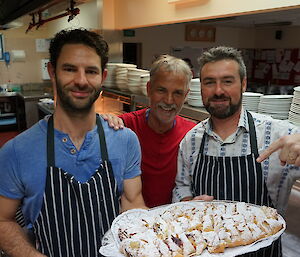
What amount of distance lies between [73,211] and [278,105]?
1448mm

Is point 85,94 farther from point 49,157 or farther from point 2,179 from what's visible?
point 2,179

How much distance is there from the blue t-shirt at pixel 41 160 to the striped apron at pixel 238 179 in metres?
0.42

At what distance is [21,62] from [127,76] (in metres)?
5.43

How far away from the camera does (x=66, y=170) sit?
4.51 ft

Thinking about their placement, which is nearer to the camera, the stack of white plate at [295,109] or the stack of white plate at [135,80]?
the stack of white plate at [295,109]

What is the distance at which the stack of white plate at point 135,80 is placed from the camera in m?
2.97

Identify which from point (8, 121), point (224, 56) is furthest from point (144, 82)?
point (8, 121)

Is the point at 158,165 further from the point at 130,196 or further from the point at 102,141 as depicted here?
the point at 102,141

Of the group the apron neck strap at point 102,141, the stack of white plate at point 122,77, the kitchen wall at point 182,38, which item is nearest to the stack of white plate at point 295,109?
the apron neck strap at point 102,141

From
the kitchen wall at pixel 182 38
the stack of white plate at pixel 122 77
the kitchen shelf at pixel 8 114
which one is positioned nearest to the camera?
the stack of white plate at pixel 122 77

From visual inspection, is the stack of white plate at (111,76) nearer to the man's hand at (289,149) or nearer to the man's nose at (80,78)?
the man's nose at (80,78)

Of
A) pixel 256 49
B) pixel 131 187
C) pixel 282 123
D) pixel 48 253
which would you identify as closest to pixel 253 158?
pixel 282 123

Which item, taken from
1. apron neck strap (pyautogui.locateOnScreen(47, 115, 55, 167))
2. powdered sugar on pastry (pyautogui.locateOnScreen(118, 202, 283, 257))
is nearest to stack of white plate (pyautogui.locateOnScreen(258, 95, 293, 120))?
powdered sugar on pastry (pyautogui.locateOnScreen(118, 202, 283, 257))

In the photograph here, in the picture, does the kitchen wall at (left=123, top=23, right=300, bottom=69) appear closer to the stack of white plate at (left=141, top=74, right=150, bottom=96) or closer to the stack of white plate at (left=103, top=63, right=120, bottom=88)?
the stack of white plate at (left=103, top=63, right=120, bottom=88)
